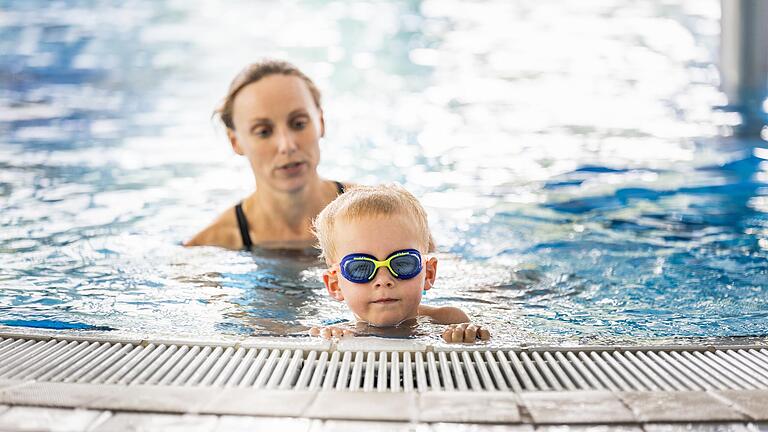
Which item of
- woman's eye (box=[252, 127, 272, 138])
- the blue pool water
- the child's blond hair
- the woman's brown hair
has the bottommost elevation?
the blue pool water

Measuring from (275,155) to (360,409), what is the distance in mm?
2677

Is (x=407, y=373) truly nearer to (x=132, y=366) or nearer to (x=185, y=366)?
(x=185, y=366)

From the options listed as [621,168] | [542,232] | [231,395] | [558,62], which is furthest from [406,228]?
[558,62]

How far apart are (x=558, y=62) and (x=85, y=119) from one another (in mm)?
6967

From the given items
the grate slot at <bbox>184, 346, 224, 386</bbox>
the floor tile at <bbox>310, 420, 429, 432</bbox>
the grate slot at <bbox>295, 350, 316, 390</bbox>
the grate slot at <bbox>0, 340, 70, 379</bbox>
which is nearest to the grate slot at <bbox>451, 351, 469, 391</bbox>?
the floor tile at <bbox>310, 420, 429, 432</bbox>

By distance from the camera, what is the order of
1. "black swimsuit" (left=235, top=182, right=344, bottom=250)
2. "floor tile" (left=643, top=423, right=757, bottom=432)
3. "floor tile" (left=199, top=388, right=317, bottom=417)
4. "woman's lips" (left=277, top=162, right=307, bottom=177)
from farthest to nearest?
"black swimsuit" (left=235, top=182, right=344, bottom=250), "woman's lips" (left=277, top=162, right=307, bottom=177), "floor tile" (left=199, top=388, right=317, bottom=417), "floor tile" (left=643, top=423, right=757, bottom=432)

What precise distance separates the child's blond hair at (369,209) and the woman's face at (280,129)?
1374mm

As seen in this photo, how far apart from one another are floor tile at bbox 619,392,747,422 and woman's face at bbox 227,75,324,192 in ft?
9.17

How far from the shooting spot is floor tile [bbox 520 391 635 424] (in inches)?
98.9

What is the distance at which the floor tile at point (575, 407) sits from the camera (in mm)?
2512

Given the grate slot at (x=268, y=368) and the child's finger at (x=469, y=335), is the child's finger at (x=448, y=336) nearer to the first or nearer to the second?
the child's finger at (x=469, y=335)

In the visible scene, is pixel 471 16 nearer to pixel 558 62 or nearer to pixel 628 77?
pixel 558 62

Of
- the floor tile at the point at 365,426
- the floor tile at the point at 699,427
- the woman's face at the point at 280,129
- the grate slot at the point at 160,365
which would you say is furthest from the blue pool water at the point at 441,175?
the floor tile at the point at 365,426

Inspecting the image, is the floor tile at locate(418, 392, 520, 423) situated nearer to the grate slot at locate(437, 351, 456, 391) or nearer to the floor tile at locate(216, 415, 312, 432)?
the grate slot at locate(437, 351, 456, 391)
